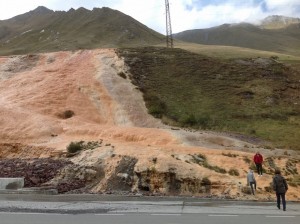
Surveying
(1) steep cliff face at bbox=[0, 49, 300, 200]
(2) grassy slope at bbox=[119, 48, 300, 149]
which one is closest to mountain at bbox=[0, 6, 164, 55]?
(2) grassy slope at bbox=[119, 48, 300, 149]

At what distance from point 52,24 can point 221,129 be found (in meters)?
88.2

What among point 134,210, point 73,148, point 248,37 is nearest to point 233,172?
point 73,148

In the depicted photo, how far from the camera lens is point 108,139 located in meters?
31.3

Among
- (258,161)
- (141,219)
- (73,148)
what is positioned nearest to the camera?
(141,219)

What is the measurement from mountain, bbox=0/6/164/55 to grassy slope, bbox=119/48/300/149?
33.8 m

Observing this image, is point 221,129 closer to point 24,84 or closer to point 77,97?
point 77,97

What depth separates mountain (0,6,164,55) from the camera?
290ft

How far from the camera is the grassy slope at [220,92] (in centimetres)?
3700

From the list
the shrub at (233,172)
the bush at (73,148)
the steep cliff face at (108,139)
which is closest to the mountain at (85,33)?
the steep cliff face at (108,139)

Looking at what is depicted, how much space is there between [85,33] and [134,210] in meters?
86.1

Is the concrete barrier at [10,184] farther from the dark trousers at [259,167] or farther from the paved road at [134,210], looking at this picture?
the dark trousers at [259,167]

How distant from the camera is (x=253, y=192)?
22.3 meters

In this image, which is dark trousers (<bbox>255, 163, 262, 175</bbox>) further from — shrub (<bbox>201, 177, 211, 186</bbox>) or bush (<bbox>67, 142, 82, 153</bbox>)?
bush (<bbox>67, 142, 82, 153</bbox>)

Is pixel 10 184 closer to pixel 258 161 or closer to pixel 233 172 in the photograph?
pixel 233 172
